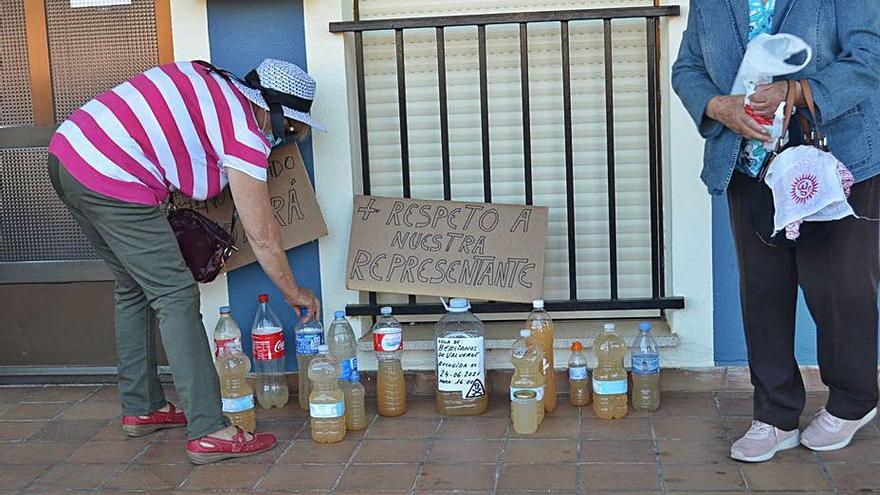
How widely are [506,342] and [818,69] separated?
1796 millimetres

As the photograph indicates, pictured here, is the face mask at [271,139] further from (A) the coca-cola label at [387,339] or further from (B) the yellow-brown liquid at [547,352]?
(B) the yellow-brown liquid at [547,352]

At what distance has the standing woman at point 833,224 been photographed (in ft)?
10.7

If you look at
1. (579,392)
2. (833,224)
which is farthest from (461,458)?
(833,224)

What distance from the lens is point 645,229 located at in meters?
4.74

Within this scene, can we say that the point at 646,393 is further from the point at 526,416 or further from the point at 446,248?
the point at 446,248

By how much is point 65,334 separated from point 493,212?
204 centimetres

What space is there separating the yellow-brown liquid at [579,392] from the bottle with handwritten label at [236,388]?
1.27 metres

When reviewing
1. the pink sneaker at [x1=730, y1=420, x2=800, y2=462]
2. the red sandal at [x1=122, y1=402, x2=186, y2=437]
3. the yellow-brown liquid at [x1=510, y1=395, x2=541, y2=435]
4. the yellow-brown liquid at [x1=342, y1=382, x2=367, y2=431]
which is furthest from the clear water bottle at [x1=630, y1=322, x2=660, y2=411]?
the red sandal at [x1=122, y1=402, x2=186, y2=437]

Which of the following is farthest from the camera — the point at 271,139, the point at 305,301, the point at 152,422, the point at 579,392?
the point at 579,392

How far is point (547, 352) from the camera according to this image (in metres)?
4.35

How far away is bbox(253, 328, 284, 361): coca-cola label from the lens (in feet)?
14.6

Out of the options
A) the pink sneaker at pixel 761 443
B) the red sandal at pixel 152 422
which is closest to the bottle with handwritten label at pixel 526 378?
the pink sneaker at pixel 761 443

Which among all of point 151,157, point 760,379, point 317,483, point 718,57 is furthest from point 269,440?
point 718,57

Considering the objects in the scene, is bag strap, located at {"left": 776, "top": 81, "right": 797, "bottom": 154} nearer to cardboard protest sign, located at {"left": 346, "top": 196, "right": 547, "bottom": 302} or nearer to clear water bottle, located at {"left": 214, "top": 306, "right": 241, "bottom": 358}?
cardboard protest sign, located at {"left": 346, "top": 196, "right": 547, "bottom": 302}
